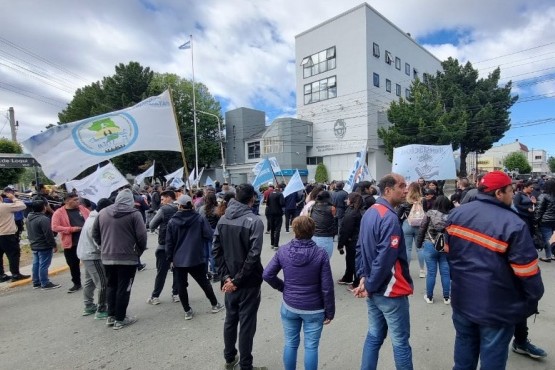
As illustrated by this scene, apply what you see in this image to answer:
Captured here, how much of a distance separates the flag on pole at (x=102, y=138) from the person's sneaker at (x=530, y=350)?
598 cm

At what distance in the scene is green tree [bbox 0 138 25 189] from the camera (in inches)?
932

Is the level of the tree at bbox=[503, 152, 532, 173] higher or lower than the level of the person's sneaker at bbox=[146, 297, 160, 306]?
higher

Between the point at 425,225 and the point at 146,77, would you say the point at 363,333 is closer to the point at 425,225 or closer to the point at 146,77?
the point at 425,225

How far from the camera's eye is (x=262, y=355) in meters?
3.65

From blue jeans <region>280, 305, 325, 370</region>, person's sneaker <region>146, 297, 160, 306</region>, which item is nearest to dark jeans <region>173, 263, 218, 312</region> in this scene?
person's sneaker <region>146, 297, 160, 306</region>

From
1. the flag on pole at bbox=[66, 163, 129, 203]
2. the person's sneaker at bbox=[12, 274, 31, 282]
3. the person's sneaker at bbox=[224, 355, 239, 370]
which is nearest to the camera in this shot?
the person's sneaker at bbox=[224, 355, 239, 370]

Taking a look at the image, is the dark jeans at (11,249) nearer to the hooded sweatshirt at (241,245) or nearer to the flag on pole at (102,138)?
the flag on pole at (102,138)

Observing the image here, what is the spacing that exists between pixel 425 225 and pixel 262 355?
2999mm

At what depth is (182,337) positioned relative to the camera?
4.14 meters

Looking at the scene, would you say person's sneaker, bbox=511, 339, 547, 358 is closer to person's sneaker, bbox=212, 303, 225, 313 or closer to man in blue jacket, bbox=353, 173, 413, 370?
man in blue jacket, bbox=353, 173, 413, 370

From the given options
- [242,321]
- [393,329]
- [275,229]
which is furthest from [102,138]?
[393,329]

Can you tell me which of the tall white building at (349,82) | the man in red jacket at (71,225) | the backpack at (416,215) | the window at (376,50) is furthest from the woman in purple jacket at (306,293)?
the window at (376,50)

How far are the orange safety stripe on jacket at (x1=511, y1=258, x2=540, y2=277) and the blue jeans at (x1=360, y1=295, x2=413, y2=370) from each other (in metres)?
0.86

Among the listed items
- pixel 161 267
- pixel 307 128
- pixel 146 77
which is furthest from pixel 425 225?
pixel 146 77
